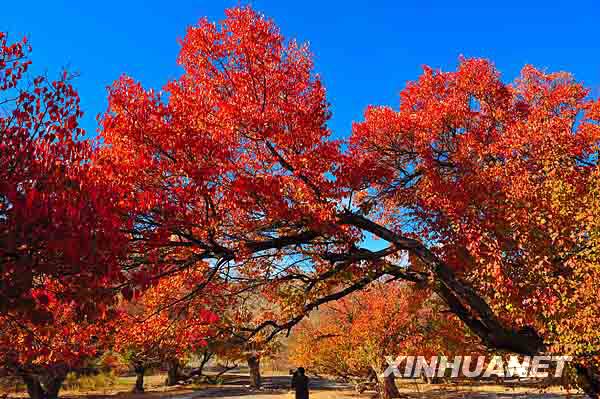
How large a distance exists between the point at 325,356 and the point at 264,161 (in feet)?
78.1

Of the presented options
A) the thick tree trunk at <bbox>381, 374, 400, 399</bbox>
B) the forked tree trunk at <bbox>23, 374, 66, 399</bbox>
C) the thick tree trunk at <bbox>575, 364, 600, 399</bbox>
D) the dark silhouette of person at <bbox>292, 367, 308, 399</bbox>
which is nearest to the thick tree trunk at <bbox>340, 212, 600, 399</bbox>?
the thick tree trunk at <bbox>575, 364, 600, 399</bbox>

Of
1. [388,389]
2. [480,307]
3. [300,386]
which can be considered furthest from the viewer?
[388,389]

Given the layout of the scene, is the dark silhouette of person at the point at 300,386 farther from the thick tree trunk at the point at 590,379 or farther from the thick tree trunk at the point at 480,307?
the thick tree trunk at the point at 590,379

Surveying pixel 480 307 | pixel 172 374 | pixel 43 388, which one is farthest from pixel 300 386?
pixel 172 374

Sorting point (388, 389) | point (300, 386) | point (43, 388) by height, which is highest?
point (300, 386)

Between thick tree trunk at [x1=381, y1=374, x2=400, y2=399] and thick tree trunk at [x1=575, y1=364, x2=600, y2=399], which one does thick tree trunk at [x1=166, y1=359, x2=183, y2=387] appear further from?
thick tree trunk at [x1=575, y1=364, x2=600, y2=399]

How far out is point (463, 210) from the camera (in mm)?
12180

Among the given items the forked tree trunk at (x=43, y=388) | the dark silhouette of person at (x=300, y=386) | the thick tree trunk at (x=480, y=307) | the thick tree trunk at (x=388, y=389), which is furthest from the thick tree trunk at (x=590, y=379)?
the forked tree trunk at (x=43, y=388)

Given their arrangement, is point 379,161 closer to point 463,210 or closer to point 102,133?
point 463,210

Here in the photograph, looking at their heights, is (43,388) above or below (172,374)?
above

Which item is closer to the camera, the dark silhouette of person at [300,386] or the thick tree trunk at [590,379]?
the thick tree trunk at [590,379]

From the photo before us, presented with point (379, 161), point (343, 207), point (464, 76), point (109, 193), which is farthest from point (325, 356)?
point (109, 193)

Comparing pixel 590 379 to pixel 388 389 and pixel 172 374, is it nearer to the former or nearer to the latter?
pixel 388 389

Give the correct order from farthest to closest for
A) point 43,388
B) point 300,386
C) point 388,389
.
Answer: point 388,389 → point 43,388 → point 300,386
